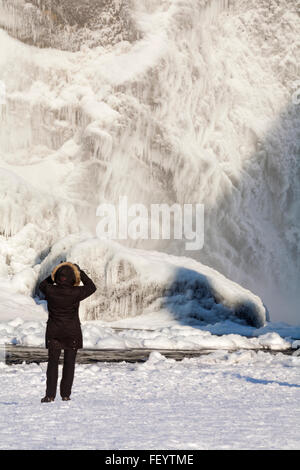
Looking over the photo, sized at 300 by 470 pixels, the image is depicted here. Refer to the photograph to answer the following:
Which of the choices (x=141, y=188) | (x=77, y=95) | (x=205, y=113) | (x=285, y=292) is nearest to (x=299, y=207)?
(x=285, y=292)

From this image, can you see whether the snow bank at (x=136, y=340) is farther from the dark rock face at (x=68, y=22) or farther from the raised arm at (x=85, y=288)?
the dark rock face at (x=68, y=22)

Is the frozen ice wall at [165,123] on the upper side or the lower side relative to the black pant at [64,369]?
upper

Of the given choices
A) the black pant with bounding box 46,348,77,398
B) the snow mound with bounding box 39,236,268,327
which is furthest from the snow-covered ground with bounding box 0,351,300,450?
the snow mound with bounding box 39,236,268,327

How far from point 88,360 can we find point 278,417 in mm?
7628

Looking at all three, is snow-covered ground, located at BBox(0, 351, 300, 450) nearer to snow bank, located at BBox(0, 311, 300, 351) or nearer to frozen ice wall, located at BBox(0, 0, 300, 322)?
snow bank, located at BBox(0, 311, 300, 351)

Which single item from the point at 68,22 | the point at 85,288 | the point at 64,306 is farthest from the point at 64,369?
the point at 68,22

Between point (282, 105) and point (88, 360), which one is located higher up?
point (282, 105)

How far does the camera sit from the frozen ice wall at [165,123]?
47000 mm

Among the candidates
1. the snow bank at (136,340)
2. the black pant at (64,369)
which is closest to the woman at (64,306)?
the black pant at (64,369)

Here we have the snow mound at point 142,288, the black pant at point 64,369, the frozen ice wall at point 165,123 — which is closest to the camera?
the black pant at point 64,369

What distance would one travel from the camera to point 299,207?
54.8m

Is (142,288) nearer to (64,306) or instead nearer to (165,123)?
(165,123)

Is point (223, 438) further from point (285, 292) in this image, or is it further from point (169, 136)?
point (285, 292)

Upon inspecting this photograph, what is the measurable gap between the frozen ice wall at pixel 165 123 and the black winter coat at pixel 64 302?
121ft
